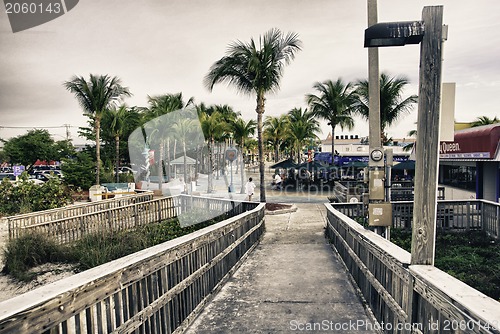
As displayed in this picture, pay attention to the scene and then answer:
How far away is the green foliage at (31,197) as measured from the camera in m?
17.0

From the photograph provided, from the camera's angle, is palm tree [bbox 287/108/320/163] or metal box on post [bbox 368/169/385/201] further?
palm tree [bbox 287/108/320/163]

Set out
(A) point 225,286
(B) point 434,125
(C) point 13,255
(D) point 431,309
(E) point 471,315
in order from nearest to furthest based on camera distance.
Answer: (E) point 471,315
(D) point 431,309
(B) point 434,125
(A) point 225,286
(C) point 13,255

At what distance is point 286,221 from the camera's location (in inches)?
613

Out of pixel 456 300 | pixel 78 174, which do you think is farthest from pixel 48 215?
pixel 78 174

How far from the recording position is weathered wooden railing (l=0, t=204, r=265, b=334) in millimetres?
2521

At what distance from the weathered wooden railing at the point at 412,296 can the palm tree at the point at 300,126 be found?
3855cm

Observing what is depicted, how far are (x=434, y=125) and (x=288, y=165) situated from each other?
25742mm

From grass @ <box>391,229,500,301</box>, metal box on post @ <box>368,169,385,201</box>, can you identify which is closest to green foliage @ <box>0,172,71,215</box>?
metal box on post @ <box>368,169,385,201</box>

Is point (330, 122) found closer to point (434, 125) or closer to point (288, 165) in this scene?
point (288, 165)

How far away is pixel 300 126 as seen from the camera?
1741 inches

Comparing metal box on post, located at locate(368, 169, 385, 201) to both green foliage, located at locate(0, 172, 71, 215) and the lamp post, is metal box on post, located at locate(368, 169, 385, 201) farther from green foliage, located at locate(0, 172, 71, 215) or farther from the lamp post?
green foliage, located at locate(0, 172, 71, 215)

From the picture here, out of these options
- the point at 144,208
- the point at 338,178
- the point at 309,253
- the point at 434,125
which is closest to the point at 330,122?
the point at 338,178

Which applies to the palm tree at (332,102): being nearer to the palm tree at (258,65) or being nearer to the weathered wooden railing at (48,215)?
the palm tree at (258,65)

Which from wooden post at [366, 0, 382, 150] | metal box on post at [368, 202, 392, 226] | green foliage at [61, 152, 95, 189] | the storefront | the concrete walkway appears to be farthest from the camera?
green foliage at [61, 152, 95, 189]
